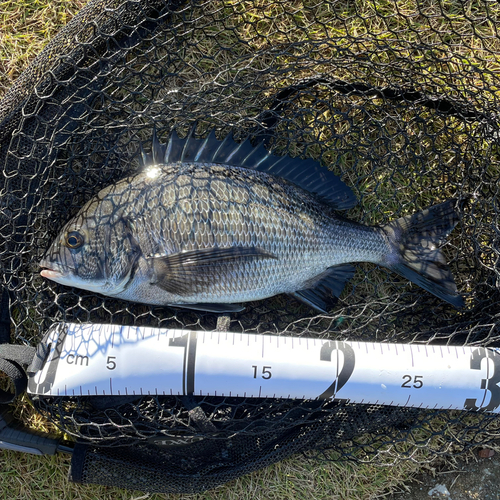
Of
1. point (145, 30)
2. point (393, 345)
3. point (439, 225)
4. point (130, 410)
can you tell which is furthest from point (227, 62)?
point (130, 410)

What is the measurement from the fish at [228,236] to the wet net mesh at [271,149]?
164 mm

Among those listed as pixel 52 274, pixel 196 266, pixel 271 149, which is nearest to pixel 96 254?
pixel 52 274

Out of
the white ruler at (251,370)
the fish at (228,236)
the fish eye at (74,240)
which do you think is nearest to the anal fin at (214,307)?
the fish at (228,236)

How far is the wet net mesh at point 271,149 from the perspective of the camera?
2092 millimetres

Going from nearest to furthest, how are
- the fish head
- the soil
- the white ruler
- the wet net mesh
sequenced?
the white ruler < the fish head < the wet net mesh < the soil

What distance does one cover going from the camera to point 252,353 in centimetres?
192

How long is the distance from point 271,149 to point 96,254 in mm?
1105

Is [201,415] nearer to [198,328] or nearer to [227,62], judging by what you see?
[198,328]

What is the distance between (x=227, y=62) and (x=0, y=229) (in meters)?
1.63

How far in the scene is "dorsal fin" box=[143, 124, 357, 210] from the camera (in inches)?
82.8

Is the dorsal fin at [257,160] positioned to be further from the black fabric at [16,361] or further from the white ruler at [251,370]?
the black fabric at [16,361]

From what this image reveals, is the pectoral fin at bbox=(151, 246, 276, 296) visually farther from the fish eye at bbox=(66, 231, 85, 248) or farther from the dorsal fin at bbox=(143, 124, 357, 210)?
the dorsal fin at bbox=(143, 124, 357, 210)

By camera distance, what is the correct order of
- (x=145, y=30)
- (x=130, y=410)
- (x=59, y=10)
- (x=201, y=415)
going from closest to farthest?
(x=201, y=415) < (x=130, y=410) < (x=145, y=30) < (x=59, y=10)

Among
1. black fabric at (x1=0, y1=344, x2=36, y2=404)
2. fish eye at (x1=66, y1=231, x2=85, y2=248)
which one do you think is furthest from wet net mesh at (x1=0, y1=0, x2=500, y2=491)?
fish eye at (x1=66, y1=231, x2=85, y2=248)
